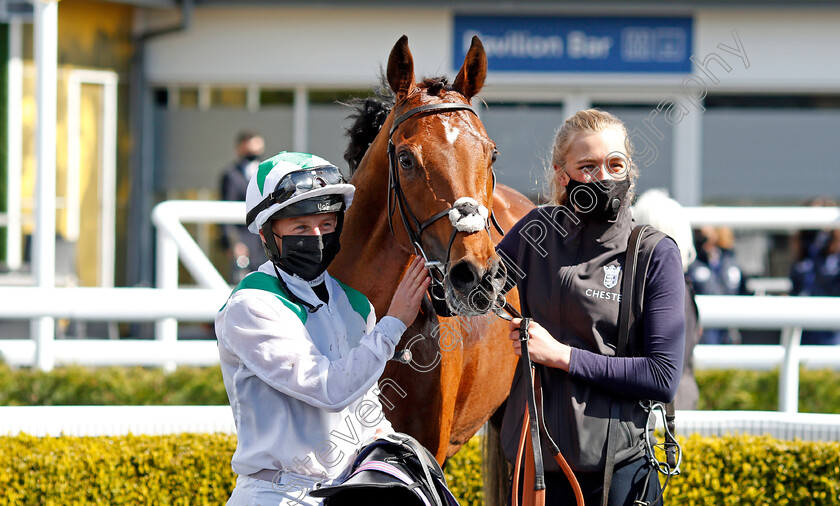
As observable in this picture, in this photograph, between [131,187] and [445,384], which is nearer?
[445,384]

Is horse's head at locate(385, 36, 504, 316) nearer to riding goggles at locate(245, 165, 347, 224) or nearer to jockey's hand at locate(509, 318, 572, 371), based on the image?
jockey's hand at locate(509, 318, 572, 371)

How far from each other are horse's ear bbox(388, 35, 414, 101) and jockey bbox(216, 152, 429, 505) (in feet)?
1.92

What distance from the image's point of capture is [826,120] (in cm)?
1008

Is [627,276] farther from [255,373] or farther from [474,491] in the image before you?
[474,491]

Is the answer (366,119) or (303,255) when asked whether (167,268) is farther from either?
(303,255)

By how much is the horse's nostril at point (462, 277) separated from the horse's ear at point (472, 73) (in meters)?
0.70

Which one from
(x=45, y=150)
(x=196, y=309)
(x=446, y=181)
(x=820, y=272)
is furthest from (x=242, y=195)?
(x=446, y=181)

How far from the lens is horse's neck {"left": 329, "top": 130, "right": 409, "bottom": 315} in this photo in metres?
2.77

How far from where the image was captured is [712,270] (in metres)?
7.07

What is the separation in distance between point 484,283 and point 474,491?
186 cm

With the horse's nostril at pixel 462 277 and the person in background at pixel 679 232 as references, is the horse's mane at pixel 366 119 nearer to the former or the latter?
the horse's nostril at pixel 462 277

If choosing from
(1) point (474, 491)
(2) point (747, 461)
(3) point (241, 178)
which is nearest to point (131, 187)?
(3) point (241, 178)

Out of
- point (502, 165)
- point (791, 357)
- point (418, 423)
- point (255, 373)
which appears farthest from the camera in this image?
point (502, 165)

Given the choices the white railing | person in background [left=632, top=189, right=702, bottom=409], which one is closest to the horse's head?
person in background [left=632, top=189, right=702, bottom=409]
